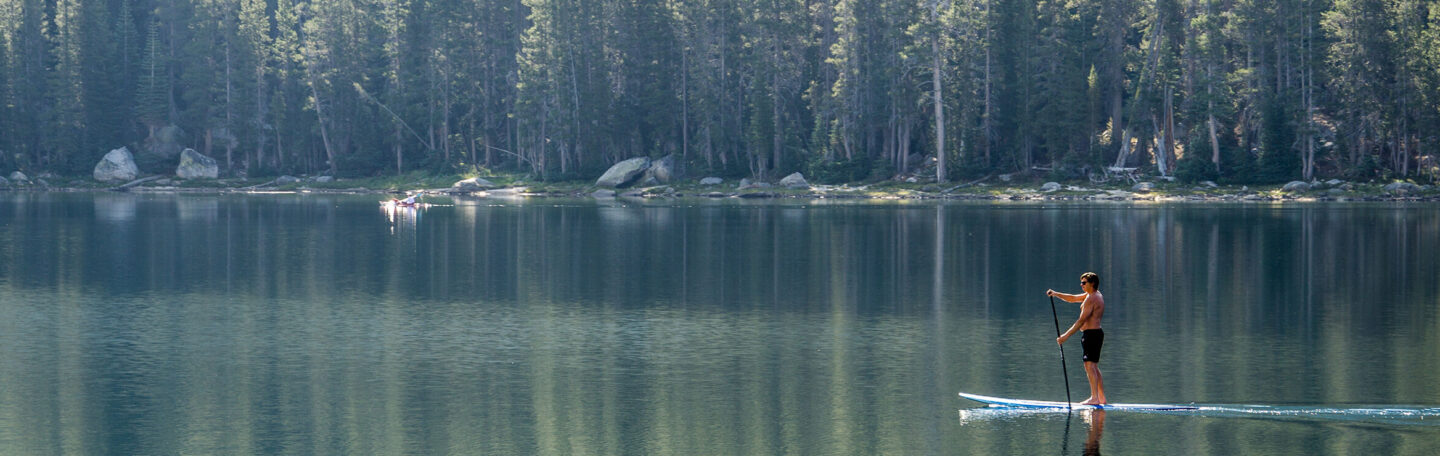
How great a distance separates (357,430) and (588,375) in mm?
4587

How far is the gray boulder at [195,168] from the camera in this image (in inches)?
4921

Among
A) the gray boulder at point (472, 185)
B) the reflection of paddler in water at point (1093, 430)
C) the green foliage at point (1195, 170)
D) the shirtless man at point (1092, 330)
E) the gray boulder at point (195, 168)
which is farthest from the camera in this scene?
the gray boulder at point (195, 168)

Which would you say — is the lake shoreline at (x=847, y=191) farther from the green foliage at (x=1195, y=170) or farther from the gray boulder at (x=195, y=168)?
the gray boulder at (x=195, y=168)

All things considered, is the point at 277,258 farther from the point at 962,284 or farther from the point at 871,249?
the point at 962,284

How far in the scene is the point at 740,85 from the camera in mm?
111062

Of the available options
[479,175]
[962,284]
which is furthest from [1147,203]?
[479,175]

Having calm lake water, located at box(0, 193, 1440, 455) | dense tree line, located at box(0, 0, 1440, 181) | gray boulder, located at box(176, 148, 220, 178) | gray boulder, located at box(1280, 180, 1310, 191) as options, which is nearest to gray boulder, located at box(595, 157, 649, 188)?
dense tree line, located at box(0, 0, 1440, 181)

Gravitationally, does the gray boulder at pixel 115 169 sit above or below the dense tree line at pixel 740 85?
below

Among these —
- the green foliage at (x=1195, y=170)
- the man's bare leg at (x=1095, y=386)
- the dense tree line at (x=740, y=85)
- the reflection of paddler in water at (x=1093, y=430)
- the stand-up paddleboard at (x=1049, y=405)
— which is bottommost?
the reflection of paddler in water at (x=1093, y=430)

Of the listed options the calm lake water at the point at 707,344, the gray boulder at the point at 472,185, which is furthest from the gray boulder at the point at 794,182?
the calm lake water at the point at 707,344

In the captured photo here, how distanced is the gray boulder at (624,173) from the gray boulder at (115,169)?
141 ft

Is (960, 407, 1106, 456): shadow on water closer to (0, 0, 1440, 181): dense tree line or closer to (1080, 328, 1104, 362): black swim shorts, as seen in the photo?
(1080, 328, 1104, 362): black swim shorts

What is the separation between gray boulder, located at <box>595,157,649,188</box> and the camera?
10719 centimetres

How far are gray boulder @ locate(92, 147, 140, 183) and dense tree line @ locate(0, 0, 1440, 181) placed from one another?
361 centimetres
